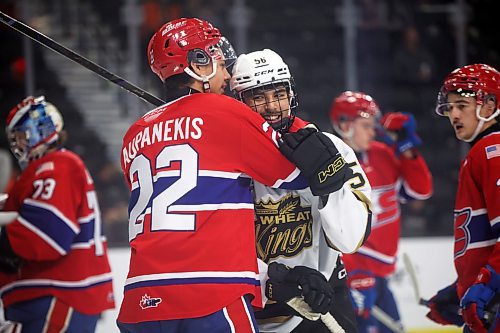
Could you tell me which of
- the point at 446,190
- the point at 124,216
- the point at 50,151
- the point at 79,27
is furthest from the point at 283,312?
the point at 79,27

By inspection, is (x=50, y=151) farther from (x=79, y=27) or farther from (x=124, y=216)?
(x=79, y=27)

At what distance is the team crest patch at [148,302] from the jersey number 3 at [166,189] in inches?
6.6

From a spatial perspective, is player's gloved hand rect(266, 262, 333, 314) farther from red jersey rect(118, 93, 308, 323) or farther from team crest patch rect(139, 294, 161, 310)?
team crest patch rect(139, 294, 161, 310)

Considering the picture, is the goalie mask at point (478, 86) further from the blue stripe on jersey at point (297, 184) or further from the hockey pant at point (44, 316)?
the hockey pant at point (44, 316)

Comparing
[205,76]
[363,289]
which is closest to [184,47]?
[205,76]

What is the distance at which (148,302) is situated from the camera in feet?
7.28

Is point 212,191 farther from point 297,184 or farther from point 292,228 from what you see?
point 292,228

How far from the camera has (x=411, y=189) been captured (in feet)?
15.2

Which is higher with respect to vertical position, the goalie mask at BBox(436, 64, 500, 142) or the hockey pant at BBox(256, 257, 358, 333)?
the goalie mask at BBox(436, 64, 500, 142)

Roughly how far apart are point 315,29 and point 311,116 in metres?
0.66

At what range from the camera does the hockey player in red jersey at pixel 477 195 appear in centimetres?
259

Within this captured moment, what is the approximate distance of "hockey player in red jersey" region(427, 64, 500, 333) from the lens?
102 inches

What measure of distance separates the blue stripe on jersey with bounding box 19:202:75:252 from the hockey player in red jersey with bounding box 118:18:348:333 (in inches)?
41.8

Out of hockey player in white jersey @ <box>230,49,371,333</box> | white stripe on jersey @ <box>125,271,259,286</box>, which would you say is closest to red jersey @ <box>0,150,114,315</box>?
hockey player in white jersey @ <box>230,49,371,333</box>
